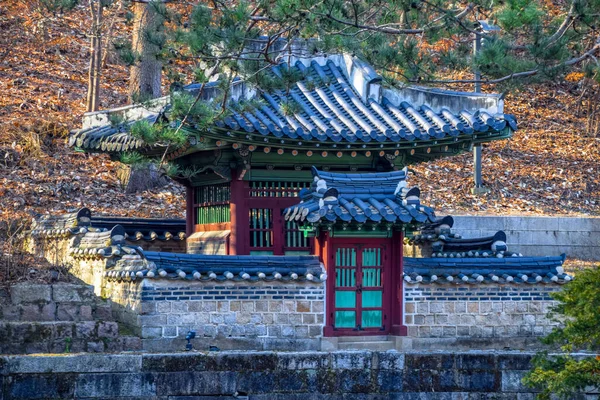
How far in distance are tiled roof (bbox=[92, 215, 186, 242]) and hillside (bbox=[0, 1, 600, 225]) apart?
2.66 metres

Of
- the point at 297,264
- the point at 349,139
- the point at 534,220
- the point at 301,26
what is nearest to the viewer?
the point at 301,26

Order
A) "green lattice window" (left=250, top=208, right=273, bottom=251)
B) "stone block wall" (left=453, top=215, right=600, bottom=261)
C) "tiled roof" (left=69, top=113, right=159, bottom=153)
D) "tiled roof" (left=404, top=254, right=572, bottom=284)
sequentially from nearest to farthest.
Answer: "tiled roof" (left=404, top=254, right=572, bottom=284), "tiled roof" (left=69, top=113, right=159, bottom=153), "green lattice window" (left=250, top=208, right=273, bottom=251), "stone block wall" (left=453, top=215, right=600, bottom=261)

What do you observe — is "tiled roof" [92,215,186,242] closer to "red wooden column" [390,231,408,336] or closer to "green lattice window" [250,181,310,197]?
"green lattice window" [250,181,310,197]

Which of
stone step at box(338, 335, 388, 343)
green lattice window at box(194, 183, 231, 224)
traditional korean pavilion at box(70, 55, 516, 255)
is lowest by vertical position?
stone step at box(338, 335, 388, 343)

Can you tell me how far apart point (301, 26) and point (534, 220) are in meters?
11.5

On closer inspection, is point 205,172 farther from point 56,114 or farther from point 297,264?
point 56,114

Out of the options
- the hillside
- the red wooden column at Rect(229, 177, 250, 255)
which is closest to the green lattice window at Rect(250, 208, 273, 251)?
the red wooden column at Rect(229, 177, 250, 255)

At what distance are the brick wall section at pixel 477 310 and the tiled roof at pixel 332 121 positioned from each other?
248 centimetres

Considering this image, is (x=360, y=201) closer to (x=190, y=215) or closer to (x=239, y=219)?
(x=239, y=219)

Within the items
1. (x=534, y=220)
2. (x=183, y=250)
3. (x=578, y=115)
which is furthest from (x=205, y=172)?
(x=578, y=115)

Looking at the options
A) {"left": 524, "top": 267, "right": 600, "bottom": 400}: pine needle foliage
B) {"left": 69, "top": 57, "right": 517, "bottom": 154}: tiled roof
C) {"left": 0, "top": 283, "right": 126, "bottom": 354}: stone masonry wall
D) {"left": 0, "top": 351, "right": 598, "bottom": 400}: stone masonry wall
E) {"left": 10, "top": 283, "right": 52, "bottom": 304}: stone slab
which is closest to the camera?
{"left": 524, "top": 267, "right": 600, "bottom": 400}: pine needle foliage

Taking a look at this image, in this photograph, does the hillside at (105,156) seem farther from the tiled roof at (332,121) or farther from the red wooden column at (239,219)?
the red wooden column at (239,219)

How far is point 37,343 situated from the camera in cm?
1240

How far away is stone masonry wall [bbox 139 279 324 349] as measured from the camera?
499 inches
